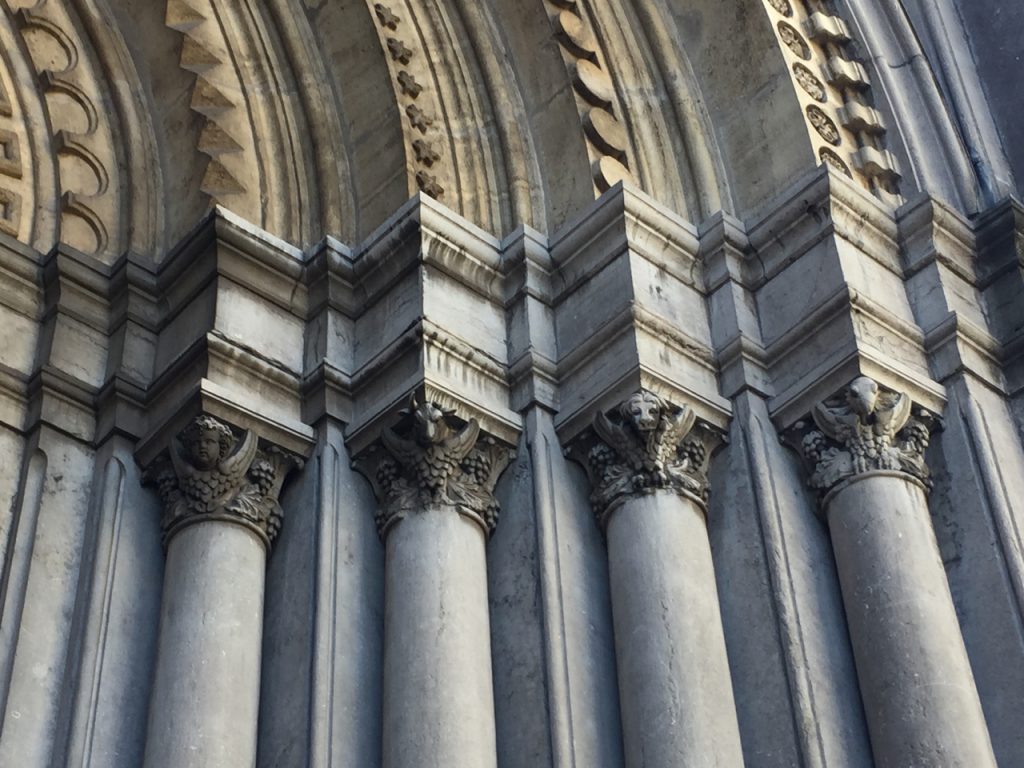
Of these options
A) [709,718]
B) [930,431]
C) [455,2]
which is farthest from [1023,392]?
[455,2]

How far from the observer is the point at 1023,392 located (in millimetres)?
7066

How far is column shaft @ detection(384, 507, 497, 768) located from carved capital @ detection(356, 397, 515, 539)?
2.3 inches

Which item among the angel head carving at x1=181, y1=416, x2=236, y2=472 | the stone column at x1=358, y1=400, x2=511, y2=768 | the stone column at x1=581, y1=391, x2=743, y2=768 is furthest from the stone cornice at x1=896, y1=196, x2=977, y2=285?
the angel head carving at x1=181, y1=416, x2=236, y2=472

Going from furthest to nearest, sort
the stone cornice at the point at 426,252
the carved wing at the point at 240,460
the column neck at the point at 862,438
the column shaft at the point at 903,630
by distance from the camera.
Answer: the stone cornice at the point at 426,252, the carved wing at the point at 240,460, the column neck at the point at 862,438, the column shaft at the point at 903,630

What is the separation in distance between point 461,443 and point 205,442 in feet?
3.19

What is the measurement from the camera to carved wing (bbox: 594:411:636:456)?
653 cm

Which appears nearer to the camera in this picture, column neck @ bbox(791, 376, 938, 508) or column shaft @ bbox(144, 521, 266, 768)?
column shaft @ bbox(144, 521, 266, 768)

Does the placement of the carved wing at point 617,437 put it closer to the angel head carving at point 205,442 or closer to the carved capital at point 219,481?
the carved capital at point 219,481

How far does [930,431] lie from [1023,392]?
1.98ft

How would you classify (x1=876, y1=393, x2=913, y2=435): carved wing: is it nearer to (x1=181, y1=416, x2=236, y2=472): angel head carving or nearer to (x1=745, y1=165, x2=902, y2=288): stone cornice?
(x1=745, y1=165, x2=902, y2=288): stone cornice

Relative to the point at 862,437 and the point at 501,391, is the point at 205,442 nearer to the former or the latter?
the point at 501,391

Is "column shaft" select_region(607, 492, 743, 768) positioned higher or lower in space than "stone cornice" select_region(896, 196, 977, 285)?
lower

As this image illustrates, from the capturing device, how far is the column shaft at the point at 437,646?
18.9ft

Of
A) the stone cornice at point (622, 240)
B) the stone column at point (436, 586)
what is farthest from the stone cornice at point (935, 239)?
the stone column at point (436, 586)
